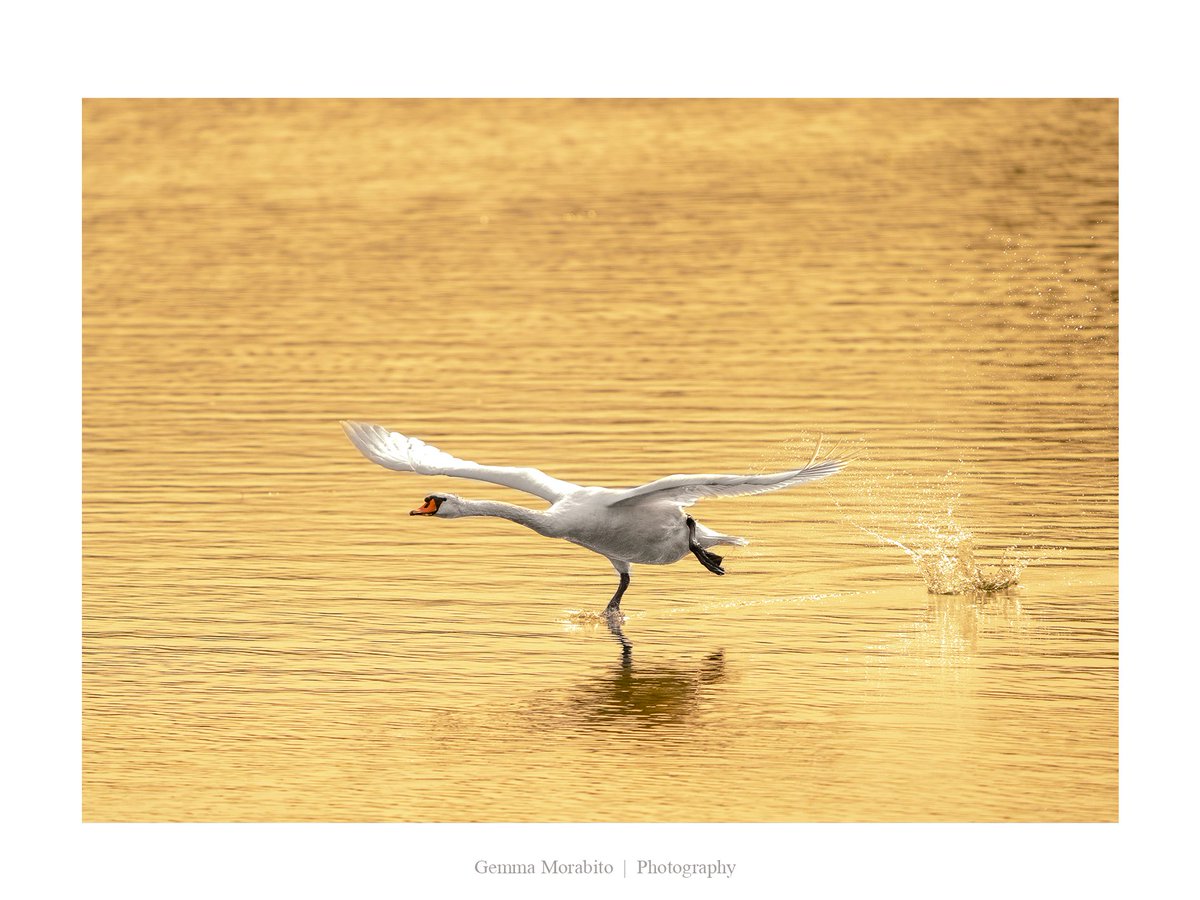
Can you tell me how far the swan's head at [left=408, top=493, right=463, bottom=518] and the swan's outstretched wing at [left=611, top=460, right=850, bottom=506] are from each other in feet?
4.07

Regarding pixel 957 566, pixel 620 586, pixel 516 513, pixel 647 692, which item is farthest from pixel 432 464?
pixel 957 566

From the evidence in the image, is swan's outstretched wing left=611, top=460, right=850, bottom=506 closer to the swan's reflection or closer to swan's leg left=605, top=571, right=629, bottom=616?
the swan's reflection

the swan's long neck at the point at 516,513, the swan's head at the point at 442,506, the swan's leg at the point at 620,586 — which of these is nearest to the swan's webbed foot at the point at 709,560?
the swan's leg at the point at 620,586

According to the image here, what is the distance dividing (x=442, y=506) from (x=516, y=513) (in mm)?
600

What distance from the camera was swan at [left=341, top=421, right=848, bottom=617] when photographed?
35.1 ft

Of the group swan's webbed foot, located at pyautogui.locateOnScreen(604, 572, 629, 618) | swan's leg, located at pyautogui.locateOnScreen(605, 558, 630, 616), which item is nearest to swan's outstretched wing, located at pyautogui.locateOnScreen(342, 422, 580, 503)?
swan's leg, located at pyautogui.locateOnScreen(605, 558, 630, 616)

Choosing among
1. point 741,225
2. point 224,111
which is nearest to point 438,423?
point 741,225

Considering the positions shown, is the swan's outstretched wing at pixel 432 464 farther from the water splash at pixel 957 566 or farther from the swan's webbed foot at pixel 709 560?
the water splash at pixel 957 566

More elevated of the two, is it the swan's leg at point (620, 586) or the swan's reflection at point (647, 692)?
the swan's leg at point (620, 586)

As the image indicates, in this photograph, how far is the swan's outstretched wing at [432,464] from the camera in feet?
38.9

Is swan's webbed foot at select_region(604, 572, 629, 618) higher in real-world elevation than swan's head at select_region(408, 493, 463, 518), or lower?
lower

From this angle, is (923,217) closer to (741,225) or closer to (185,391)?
(741,225)

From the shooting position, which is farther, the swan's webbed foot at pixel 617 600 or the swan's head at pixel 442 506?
the swan's webbed foot at pixel 617 600

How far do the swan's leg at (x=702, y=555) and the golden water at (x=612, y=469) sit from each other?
330 mm
